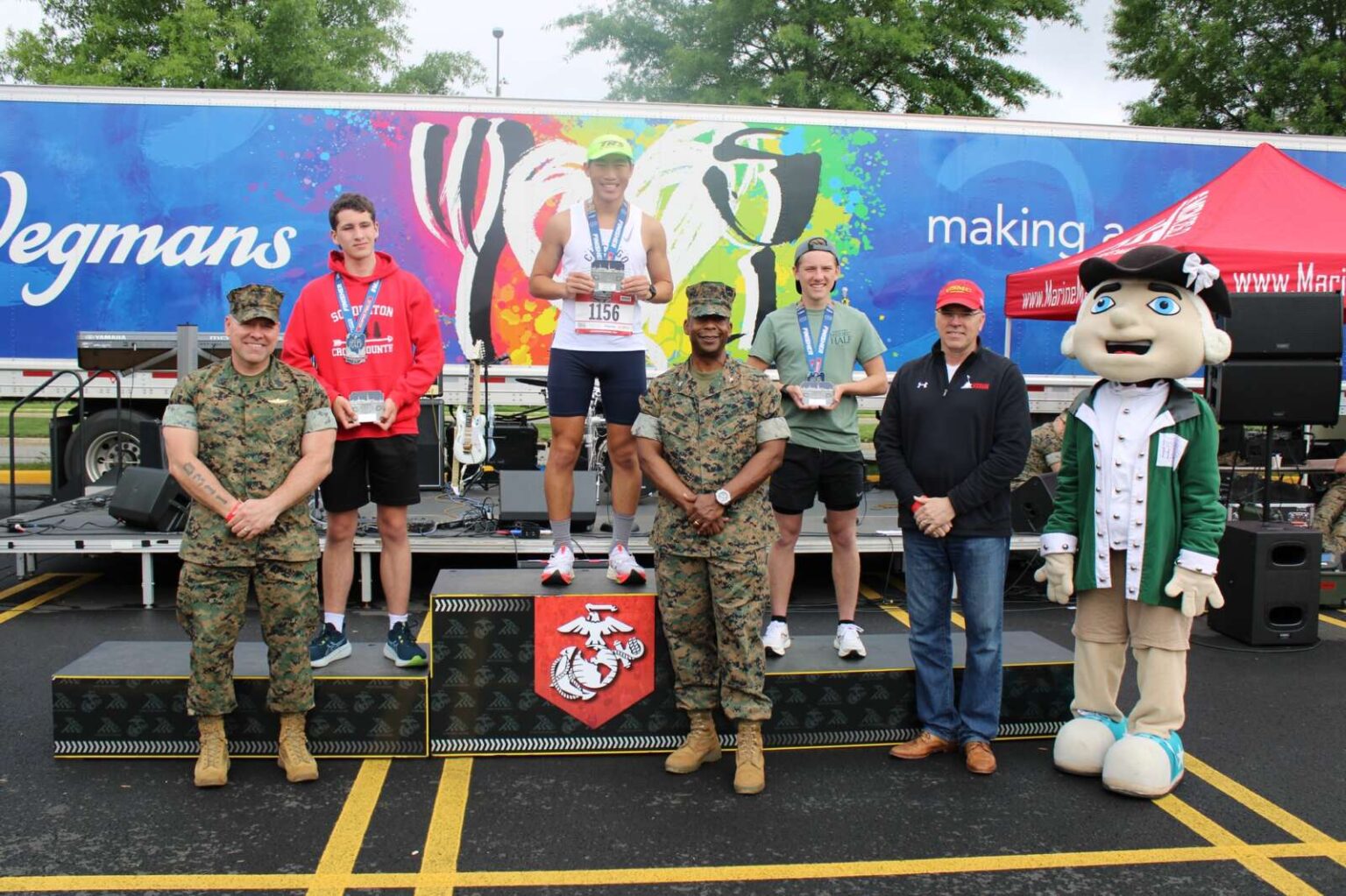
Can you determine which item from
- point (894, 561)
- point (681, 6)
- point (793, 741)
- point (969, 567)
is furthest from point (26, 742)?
point (681, 6)

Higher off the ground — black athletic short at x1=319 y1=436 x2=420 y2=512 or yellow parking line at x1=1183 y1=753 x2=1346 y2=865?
black athletic short at x1=319 y1=436 x2=420 y2=512

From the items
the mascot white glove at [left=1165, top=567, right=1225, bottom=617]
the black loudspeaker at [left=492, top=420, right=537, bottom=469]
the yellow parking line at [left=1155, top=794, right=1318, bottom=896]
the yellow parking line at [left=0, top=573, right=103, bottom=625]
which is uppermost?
the black loudspeaker at [left=492, top=420, right=537, bottom=469]

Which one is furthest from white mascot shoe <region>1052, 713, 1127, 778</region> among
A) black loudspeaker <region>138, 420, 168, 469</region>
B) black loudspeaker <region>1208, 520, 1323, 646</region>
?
black loudspeaker <region>138, 420, 168, 469</region>

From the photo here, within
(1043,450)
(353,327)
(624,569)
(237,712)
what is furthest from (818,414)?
(1043,450)

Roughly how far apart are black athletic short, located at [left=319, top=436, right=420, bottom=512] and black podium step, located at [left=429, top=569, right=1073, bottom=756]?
436 millimetres

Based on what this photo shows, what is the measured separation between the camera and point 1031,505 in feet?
23.3

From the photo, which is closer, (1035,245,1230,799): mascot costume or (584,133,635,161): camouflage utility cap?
(1035,245,1230,799): mascot costume

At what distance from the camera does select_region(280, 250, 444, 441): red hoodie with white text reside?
4168mm

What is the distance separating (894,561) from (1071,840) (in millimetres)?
4334

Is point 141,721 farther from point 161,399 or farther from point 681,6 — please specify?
point 681,6

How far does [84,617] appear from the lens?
621 centimetres

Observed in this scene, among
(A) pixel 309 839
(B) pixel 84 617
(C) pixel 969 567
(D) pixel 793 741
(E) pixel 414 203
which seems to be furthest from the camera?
(E) pixel 414 203

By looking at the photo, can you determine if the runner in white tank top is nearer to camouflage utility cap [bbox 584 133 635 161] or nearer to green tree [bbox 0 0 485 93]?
camouflage utility cap [bbox 584 133 635 161]

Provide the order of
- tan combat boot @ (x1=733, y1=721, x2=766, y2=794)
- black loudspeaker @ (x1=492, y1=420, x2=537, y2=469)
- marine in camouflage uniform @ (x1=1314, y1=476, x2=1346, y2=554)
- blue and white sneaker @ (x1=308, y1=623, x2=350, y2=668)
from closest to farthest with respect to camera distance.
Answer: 1. tan combat boot @ (x1=733, y1=721, x2=766, y2=794)
2. blue and white sneaker @ (x1=308, y1=623, x2=350, y2=668)
3. marine in camouflage uniform @ (x1=1314, y1=476, x2=1346, y2=554)
4. black loudspeaker @ (x1=492, y1=420, x2=537, y2=469)
